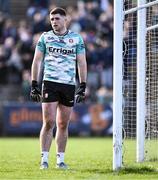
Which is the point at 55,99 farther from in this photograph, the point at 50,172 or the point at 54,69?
the point at 50,172

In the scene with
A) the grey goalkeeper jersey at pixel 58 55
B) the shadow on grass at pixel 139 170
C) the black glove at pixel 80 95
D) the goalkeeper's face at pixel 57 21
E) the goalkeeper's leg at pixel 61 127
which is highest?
the goalkeeper's face at pixel 57 21

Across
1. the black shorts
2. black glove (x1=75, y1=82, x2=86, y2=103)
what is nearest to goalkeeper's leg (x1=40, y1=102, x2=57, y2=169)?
the black shorts

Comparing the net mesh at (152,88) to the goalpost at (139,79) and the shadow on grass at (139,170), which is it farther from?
the shadow on grass at (139,170)

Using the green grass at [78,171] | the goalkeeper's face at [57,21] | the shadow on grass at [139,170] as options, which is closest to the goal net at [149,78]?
the green grass at [78,171]

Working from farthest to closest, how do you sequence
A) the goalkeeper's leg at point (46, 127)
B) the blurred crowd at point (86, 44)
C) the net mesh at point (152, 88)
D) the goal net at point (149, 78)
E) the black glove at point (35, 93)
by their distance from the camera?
the blurred crowd at point (86, 44) < the net mesh at point (152, 88) < the goal net at point (149, 78) < the black glove at point (35, 93) < the goalkeeper's leg at point (46, 127)

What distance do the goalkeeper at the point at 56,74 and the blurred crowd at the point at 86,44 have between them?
13542 mm

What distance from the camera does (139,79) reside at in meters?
13.0

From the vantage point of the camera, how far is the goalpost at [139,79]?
10.8 meters

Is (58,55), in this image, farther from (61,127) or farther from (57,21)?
(61,127)

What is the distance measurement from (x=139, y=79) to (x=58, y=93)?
209 cm

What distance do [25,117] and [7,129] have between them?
73 cm

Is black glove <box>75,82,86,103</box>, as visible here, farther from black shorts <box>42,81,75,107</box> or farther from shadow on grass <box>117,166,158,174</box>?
shadow on grass <box>117,166,158,174</box>

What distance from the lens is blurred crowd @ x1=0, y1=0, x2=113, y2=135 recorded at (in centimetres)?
2561

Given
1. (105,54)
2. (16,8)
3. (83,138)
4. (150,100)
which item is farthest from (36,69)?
(16,8)
